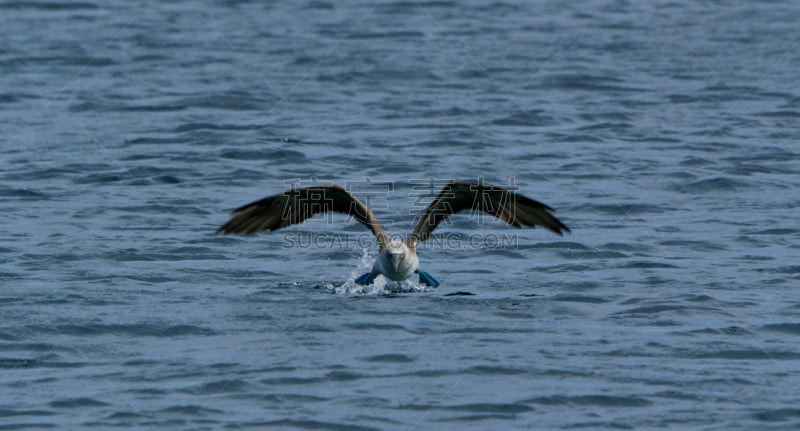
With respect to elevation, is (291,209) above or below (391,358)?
above

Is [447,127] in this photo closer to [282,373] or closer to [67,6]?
[282,373]

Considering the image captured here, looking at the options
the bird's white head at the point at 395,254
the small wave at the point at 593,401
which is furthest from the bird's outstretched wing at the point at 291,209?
the small wave at the point at 593,401

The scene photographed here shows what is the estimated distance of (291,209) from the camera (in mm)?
12336

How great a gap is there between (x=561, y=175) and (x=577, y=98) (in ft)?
17.4

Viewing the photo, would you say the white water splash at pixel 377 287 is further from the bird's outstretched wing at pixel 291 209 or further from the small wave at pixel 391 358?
the small wave at pixel 391 358

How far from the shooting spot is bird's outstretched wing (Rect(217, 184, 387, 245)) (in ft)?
39.5

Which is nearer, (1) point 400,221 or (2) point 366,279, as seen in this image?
(2) point 366,279

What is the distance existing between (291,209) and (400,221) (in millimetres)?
2861

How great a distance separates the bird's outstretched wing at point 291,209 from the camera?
12.0m

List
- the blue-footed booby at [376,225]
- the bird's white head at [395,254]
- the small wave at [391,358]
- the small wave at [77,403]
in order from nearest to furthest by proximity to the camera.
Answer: the small wave at [77,403]
the small wave at [391,358]
the bird's white head at [395,254]
the blue-footed booby at [376,225]

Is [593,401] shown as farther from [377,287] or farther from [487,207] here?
[377,287]

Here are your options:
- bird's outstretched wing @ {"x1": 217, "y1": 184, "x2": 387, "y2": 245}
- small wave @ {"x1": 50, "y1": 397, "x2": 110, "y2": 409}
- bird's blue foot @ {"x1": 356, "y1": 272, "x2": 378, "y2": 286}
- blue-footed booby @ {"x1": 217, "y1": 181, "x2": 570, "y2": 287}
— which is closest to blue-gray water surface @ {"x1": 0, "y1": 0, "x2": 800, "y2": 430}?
small wave @ {"x1": 50, "y1": 397, "x2": 110, "y2": 409}

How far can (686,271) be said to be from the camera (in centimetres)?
1273

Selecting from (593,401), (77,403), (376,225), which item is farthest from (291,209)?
(593,401)
